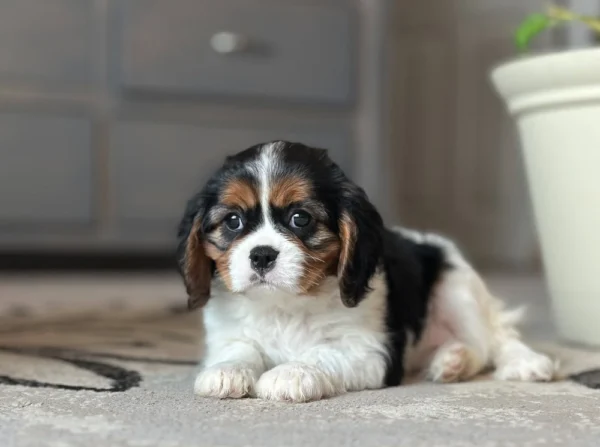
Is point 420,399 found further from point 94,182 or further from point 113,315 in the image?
point 94,182

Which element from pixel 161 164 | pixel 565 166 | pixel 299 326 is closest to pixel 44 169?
pixel 161 164

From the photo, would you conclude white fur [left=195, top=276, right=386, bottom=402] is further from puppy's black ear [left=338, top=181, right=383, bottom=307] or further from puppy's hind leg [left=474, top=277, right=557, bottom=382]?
puppy's hind leg [left=474, top=277, right=557, bottom=382]

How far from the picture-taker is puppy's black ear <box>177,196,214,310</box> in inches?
61.8

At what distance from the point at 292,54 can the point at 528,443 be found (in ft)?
8.10

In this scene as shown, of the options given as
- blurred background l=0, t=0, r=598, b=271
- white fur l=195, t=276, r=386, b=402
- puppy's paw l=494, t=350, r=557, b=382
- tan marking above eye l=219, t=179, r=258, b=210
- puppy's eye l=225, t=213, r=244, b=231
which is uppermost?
blurred background l=0, t=0, r=598, b=271

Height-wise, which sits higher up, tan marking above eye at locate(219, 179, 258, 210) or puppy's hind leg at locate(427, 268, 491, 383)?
tan marking above eye at locate(219, 179, 258, 210)

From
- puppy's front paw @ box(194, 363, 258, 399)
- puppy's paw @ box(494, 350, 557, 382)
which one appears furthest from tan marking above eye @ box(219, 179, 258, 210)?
puppy's paw @ box(494, 350, 557, 382)

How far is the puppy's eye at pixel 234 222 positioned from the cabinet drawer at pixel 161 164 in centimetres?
178

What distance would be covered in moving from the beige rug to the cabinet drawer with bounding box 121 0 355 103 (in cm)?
137

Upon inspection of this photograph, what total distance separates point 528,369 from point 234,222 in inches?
26.1

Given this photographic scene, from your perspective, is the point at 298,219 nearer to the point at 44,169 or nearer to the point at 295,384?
the point at 295,384

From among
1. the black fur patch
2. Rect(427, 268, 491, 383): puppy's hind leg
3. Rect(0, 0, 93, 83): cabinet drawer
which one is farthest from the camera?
Rect(0, 0, 93, 83): cabinet drawer

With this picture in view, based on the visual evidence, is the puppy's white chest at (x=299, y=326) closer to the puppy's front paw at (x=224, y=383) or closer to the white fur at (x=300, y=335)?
the white fur at (x=300, y=335)

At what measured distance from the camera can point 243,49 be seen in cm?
329
